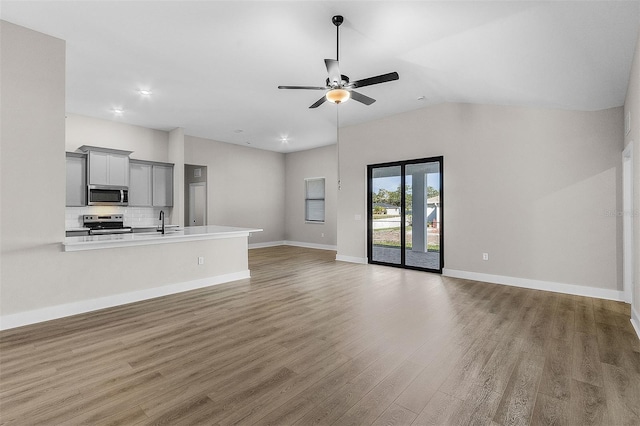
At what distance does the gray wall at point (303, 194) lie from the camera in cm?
915

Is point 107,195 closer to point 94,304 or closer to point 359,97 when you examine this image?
point 94,304

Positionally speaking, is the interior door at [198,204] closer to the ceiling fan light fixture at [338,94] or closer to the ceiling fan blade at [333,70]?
the ceiling fan light fixture at [338,94]

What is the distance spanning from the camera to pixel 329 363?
2.42 m

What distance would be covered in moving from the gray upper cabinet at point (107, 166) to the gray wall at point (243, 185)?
5.69 feet

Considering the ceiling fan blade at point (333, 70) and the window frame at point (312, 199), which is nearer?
the ceiling fan blade at point (333, 70)

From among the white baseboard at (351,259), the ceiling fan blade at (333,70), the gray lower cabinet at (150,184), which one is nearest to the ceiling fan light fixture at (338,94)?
the ceiling fan blade at (333,70)

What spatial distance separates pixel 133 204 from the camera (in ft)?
22.6

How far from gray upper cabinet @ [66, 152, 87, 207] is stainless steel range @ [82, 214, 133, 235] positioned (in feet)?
1.27

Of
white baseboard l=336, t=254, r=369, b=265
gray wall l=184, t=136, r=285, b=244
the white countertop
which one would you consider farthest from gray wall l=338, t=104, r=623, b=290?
gray wall l=184, t=136, r=285, b=244

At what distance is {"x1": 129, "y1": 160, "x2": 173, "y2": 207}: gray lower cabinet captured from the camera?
6875 mm

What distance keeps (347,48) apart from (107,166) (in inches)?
216

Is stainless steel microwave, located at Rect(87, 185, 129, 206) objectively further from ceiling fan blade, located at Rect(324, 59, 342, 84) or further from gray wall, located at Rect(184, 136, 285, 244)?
ceiling fan blade, located at Rect(324, 59, 342, 84)

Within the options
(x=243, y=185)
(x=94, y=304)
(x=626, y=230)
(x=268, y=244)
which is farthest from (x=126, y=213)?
(x=626, y=230)

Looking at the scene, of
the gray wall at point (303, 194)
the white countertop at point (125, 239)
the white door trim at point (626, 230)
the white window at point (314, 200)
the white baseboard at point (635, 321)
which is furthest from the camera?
the white window at point (314, 200)
